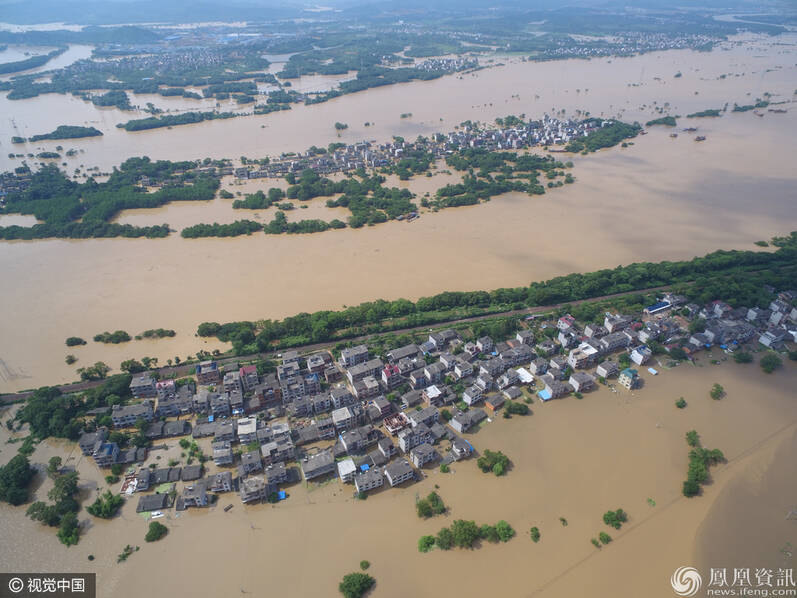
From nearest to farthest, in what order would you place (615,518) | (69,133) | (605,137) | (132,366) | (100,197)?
1. (615,518)
2. (132,366)
3. (100,197)
4. (605,137)
5. (69,133)

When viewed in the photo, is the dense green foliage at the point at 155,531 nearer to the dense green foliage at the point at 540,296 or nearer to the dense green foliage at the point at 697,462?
the dense green foliage at the point at 540,296

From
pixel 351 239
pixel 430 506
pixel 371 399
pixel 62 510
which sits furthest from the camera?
pixel 351 239

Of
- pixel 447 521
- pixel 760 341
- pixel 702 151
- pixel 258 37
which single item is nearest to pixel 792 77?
pixel 702 151

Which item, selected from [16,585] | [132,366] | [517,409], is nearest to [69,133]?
[132,366]

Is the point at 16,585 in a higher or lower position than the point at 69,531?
lower

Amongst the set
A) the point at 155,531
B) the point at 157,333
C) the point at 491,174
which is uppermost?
the point at 155,531

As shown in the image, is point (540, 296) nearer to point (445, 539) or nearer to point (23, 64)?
point (445, 539)

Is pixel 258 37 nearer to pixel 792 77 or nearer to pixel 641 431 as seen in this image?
pixel 792 77

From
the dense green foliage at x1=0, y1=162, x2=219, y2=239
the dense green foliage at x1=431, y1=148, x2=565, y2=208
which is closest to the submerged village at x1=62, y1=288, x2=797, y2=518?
the dense green foliage at x1=431, y1=148, x2=565, y2=208
